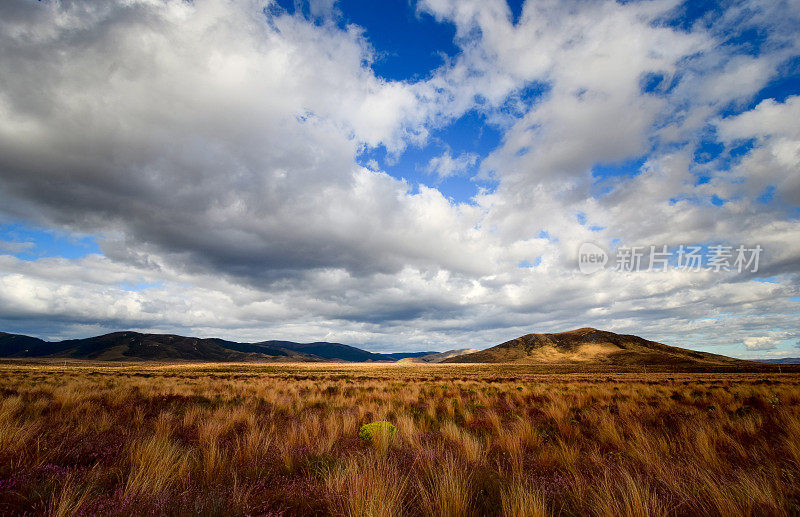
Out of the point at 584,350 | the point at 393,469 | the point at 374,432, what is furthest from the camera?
the point at 584,350

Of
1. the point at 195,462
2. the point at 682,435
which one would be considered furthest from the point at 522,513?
the point at 682,435

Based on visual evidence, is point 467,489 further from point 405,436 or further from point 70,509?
point 70,509

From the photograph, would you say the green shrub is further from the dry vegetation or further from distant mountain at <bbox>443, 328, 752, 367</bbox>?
distant mountain at <bbox>443, 328, 752, 367</bbox>

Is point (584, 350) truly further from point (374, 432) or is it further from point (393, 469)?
point (393, 469)

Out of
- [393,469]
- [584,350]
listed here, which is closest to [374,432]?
[393,469]

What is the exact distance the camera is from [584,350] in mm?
140875

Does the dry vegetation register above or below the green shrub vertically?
above

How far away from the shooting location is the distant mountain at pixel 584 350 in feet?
405

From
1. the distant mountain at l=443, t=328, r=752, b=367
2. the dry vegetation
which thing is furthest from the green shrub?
the distant mountain at l=443, t=328, r=752, b=367

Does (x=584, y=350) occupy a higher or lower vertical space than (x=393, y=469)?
lower

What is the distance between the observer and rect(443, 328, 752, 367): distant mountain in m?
123

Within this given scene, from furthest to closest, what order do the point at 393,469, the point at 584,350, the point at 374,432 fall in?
the point at 584,350 → the point at 374,432 → the point at 393,469

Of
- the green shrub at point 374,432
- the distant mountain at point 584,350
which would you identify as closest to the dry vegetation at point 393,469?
the green shrub at point 374,432

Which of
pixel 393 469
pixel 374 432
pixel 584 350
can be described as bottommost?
pixel 584 350
